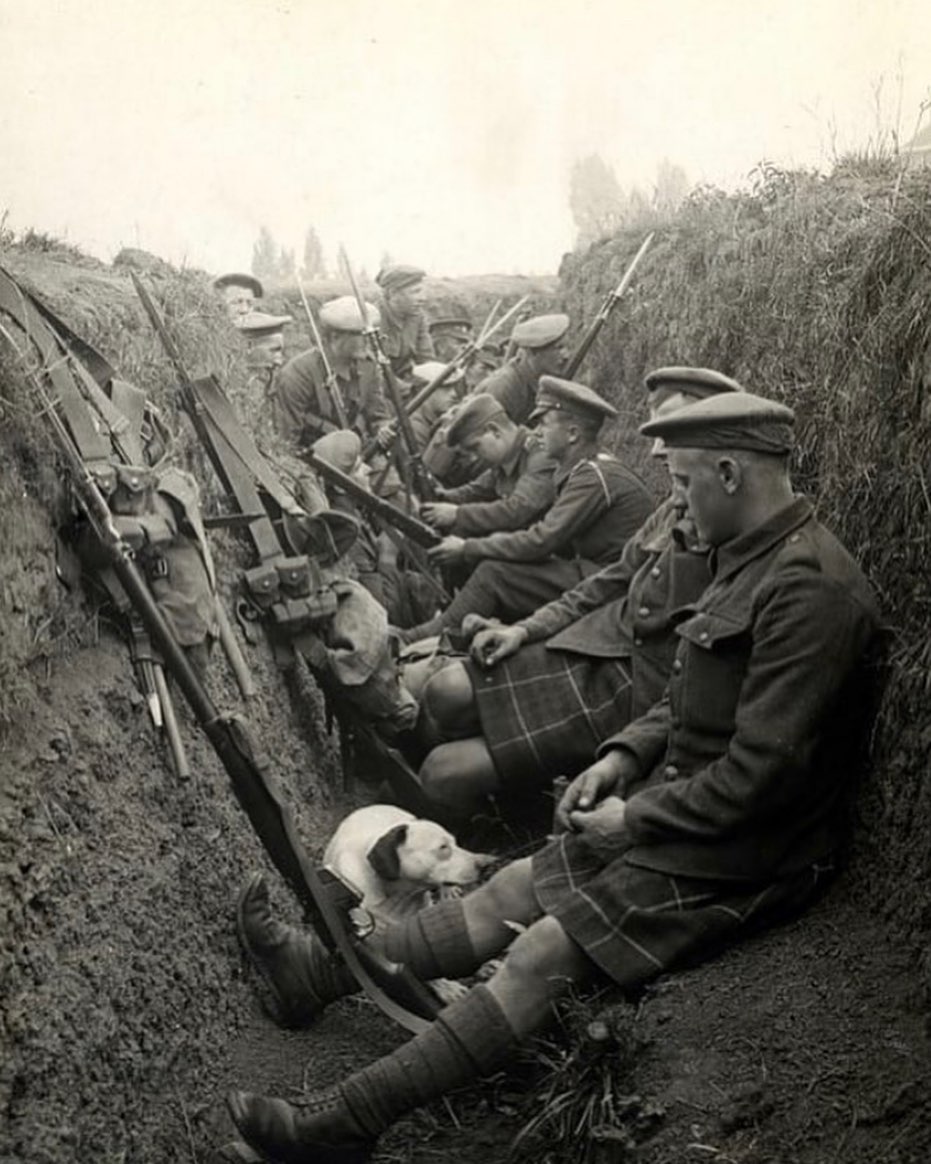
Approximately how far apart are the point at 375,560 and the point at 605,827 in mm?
4311

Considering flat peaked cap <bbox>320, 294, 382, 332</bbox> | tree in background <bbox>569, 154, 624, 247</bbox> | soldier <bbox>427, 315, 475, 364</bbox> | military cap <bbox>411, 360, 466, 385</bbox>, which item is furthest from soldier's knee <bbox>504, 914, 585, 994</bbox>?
tree in background <bbox>569, 154, 624, 247</bbox>

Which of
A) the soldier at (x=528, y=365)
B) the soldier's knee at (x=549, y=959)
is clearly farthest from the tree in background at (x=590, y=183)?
the soldier's knee at (x=549, y=959)

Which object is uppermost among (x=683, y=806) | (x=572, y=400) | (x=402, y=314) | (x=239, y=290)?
(x=239, y=290)

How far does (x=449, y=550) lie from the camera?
6402 millimetres

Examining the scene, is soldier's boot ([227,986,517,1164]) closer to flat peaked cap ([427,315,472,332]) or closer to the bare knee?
the bare knee

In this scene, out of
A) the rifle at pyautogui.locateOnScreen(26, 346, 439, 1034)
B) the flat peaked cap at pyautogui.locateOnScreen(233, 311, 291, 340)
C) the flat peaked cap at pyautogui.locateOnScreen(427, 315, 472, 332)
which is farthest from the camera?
the flat peaked cap at pyautogui.locateOnScreen(427, 315, 472, 332)

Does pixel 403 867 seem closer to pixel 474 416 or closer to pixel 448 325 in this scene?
pixel 474 416

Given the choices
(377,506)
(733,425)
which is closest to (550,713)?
(733,425)

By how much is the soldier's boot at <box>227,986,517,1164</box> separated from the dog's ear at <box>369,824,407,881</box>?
0.99m

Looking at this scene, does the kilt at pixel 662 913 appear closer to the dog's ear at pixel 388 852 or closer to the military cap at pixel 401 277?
the dog's ear at pixel 388 852

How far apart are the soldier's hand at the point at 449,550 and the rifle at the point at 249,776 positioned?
9.93ft

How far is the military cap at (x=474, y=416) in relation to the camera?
7133mm

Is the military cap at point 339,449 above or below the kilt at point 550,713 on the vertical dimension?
above

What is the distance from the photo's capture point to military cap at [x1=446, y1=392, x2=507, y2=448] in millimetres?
7133
